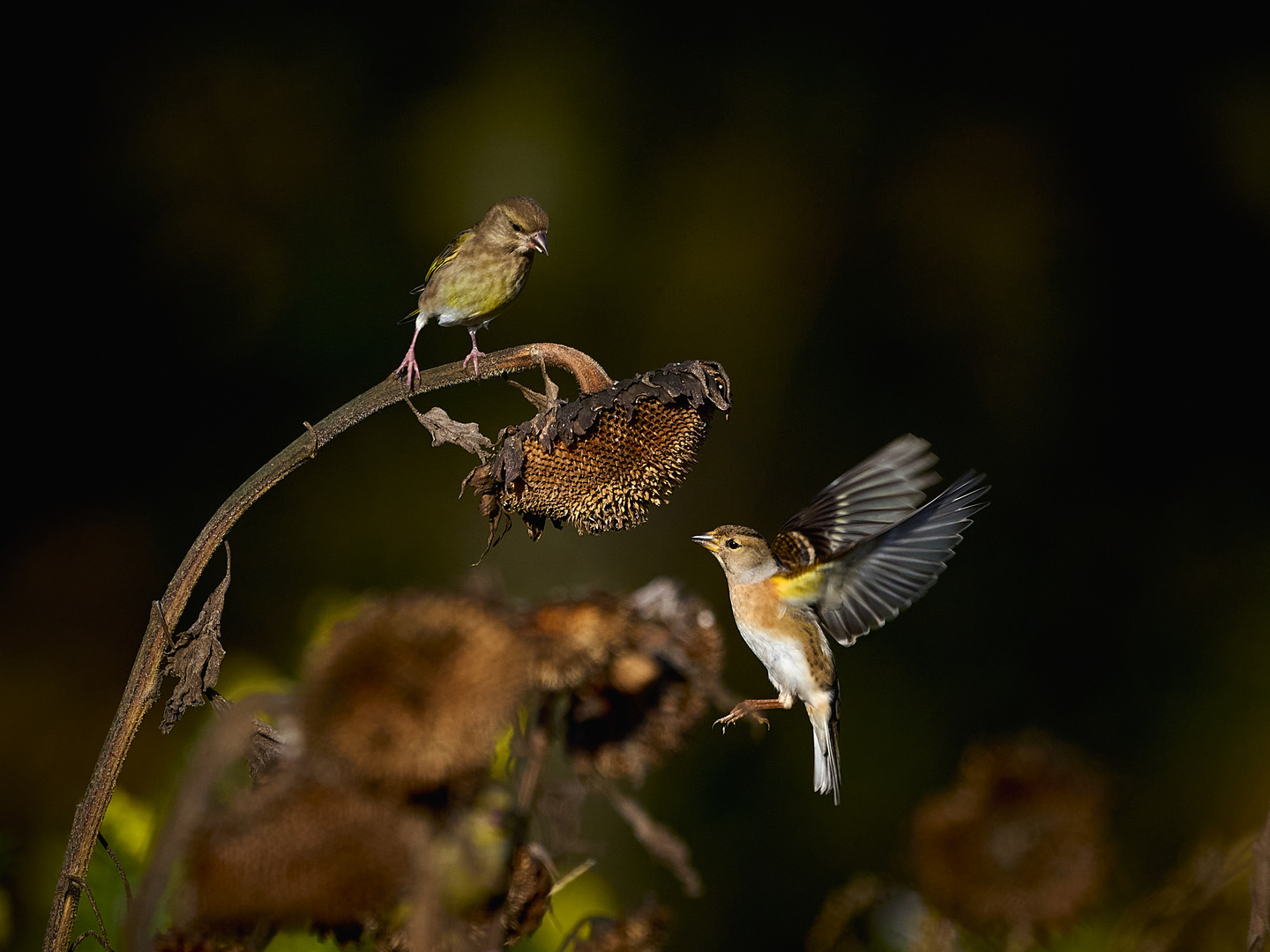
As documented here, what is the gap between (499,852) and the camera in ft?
3.80

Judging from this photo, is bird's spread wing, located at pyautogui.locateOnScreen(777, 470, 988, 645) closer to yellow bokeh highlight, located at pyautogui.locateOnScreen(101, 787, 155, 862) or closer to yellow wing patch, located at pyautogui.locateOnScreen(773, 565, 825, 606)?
yellow wing patch, located at pyautogui.locateOnScreen(773, 565, 825, 606)

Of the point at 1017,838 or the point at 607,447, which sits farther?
the point at 607,447

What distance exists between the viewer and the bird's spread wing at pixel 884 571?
1.91 meters

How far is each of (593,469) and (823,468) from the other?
386 cm

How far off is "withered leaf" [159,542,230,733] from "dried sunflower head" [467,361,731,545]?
17.9 inches

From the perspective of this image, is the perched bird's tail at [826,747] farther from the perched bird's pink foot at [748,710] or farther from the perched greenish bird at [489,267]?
the perched greenish bird at [489,267]

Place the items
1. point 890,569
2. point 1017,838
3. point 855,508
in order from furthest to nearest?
point 855,508 < point 890,569 < point 1017,838

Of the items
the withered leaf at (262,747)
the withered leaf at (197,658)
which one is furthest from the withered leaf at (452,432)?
the withered leaf at (262,747)

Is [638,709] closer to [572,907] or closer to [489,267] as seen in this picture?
[572,907]

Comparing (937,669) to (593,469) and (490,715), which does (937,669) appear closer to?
(593,469)

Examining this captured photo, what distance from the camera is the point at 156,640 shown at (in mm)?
1427

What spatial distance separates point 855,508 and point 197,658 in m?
1.43

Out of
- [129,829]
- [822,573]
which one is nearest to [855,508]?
[822,573]

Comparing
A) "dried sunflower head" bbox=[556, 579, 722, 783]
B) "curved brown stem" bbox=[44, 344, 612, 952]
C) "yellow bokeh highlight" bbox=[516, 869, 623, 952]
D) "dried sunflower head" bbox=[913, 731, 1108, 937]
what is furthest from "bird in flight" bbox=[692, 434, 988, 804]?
"curved brown stem" bbox=[44, 344, 612, 952]
